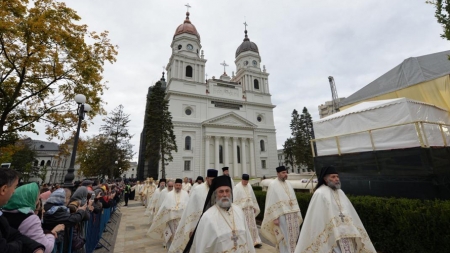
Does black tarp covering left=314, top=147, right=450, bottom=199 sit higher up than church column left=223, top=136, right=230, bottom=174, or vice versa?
church column left=223, top=136, right=230, bottom=174

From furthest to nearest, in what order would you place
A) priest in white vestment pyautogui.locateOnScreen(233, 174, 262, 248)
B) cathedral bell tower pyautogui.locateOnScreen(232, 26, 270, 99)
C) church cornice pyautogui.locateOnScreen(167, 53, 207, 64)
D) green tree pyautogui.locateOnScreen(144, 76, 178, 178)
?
cathedral bell tower pyautogui.locateOnScreen(232, 26, 270, 99)
church cornice pyautogui.locateOnScreen(167, 53, 207, 64)
green tree pyautogui.locateOnScreen(144, 76, 178, 178)
priest in white vestment pyautogui.locateOnScreen(233, 174, 262, 248)

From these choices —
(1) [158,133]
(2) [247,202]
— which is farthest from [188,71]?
(2) [247,202]

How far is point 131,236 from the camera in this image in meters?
8.01

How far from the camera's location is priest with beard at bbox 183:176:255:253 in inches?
97.2

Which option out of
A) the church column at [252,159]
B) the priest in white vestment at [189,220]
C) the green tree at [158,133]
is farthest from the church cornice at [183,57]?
the priest in white vestment at [189,220]

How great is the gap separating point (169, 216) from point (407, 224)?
19.2 ft

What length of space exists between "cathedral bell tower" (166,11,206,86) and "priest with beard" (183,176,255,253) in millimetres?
36726

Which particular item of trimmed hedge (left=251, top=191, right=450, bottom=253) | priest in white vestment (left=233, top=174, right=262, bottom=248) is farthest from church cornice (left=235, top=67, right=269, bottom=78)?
trimmed hedge (left=251, top=191, right=450, bottom=253)

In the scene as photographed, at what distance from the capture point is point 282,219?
5.25m

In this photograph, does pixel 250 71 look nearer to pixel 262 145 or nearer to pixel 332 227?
pixel 262 145

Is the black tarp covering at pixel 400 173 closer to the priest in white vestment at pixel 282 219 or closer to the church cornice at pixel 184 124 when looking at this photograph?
the priest in white vestment at pixel 282 219

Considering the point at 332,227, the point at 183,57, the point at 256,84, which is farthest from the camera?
the point at 256,84

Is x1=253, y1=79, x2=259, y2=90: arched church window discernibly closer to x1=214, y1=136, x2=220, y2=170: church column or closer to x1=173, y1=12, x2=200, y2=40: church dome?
x1=173, y1=12, x2=200, y2=40: church dome

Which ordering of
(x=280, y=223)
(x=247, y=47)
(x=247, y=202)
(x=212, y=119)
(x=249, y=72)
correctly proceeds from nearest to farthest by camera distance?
1. (x=280, y=223)
2. (x=247, y=202)
3. (x=212, y=119)
4. (x=249, y=72)
5. (x=247, y=47)
